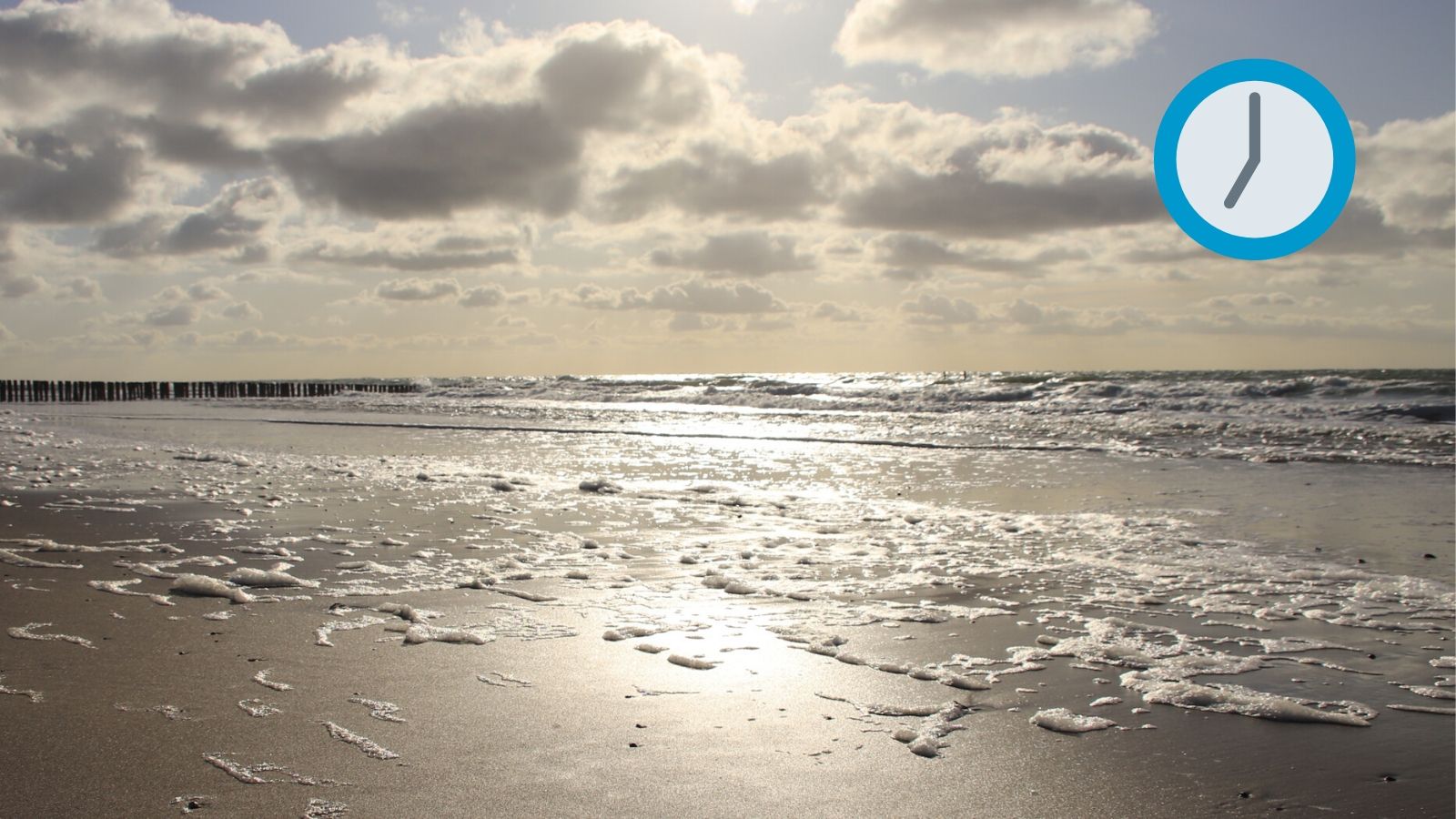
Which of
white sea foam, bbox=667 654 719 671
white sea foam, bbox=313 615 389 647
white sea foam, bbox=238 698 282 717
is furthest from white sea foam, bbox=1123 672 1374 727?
white sea foam, bbox=313 615 389 647

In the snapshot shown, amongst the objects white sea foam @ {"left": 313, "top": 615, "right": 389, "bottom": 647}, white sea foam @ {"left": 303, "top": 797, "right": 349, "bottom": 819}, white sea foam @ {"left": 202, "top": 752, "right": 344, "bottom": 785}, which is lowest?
white sea foam @ {"left": 303, "top": 797, "right": 349, "bottom": 819}

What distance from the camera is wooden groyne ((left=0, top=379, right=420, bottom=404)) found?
54281mm

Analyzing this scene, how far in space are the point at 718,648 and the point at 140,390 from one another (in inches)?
2862

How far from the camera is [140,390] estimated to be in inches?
2534

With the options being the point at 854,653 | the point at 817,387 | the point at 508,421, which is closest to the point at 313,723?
the point at 854,653

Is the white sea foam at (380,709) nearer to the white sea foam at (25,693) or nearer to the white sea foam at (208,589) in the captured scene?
the white sea foam at (25,693)

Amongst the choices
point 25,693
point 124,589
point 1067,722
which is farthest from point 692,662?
point 124,589

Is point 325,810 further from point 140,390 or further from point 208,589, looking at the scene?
point 140,390

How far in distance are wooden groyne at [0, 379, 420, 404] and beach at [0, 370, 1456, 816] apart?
53.5m

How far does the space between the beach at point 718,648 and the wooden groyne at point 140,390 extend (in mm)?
53480

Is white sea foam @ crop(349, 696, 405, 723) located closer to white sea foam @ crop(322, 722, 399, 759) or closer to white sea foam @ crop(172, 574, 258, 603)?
white sea foam @ crop(322, 722, 399, 759)

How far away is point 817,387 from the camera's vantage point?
5403 cm

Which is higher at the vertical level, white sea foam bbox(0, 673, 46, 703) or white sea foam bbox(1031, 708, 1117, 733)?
white sea foam bbox(0, 673, 46, 703)

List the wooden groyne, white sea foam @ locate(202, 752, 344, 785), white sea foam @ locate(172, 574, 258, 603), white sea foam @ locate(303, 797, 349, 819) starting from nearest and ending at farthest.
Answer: white sea foam @ locate(303, 797, 349, 819) → white sea foam @ locate(202, 752, 344, 785) → white sea foam @ locate(172, 574, 258, 603) → the wooden groyne
